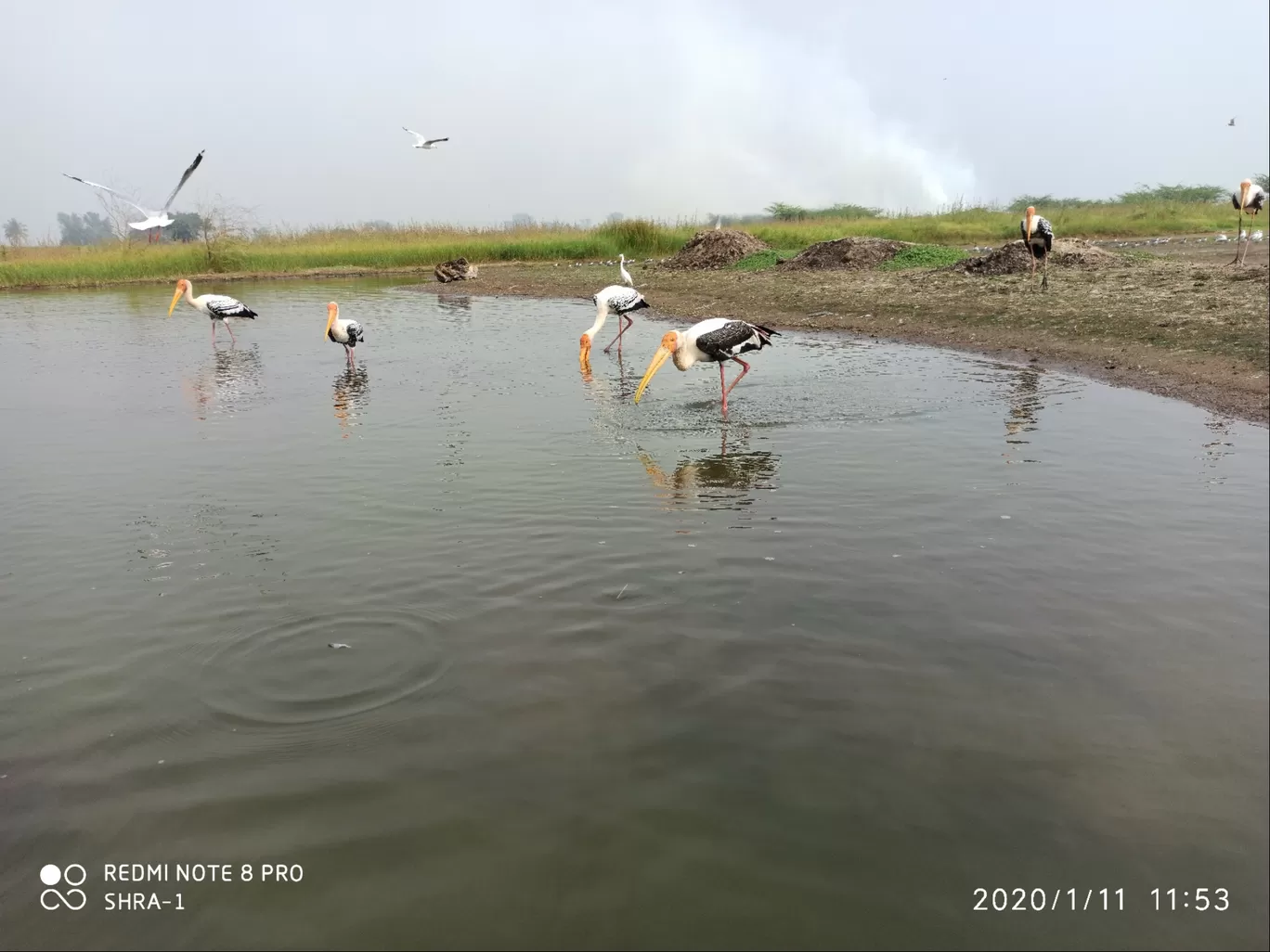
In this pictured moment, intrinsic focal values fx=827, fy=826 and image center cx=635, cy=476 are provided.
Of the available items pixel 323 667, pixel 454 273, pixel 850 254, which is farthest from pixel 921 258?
pixel 323 667

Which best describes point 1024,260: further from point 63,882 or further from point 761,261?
point 63,882

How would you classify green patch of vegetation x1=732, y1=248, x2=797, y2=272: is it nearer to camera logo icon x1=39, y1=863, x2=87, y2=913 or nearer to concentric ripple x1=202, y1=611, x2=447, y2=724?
concentric ripple x1=202, y1=611, x2=447, y2=724

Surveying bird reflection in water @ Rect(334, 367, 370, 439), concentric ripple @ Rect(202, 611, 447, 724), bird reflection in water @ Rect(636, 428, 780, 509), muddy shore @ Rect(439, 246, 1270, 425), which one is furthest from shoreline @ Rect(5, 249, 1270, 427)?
concentric ripple @ Rect(202, 611, 447, 724)

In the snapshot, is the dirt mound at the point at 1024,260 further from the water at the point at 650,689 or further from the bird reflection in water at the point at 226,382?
the bird reflection in water at the point at 226,382

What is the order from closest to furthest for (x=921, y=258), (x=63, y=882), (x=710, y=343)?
(x=63, y=882), (x=710, y=343), (x=921, y=258)

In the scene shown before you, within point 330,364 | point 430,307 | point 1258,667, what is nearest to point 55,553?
point 1258,667

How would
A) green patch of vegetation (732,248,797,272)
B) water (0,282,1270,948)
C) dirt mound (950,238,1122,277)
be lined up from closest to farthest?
water (0,282,1270,948) < dirt mound (950,238,1122,277) < green patch of vegetation (732,248,797,272)

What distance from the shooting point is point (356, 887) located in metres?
3.03

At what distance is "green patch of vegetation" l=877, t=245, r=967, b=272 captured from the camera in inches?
911

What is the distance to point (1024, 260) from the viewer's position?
63.3ft
